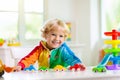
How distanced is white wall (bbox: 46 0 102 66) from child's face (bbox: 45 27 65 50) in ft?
7.65

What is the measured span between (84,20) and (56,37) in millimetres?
2467

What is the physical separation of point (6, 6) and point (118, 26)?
1660mm

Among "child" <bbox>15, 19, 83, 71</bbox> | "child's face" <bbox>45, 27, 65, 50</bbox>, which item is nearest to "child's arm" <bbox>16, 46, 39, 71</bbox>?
"child" <bbox>15, 19, 83, 71</bbox>

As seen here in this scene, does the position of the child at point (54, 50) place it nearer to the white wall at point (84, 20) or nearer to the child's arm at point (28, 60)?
the child's arm at point (28, 60)

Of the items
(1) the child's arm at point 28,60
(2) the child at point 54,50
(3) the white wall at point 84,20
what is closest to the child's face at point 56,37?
(2) the child at point 54,50

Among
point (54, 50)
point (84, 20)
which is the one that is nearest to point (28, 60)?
point (54, 50)

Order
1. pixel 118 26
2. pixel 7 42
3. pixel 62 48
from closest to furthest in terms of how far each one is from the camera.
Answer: pixel 62 48 < pixel 7 42 < pixel 118 26

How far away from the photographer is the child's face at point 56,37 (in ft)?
4.89

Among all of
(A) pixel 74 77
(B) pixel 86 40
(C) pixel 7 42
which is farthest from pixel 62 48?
(B) pixel 86 40

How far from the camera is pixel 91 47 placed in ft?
12.5

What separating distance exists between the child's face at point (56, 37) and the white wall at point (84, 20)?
233 centimetres

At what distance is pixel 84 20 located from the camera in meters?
3.92

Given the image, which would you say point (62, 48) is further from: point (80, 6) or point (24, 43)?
point (80, 6)

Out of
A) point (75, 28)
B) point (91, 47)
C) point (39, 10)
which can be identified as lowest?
point (91, 47)
